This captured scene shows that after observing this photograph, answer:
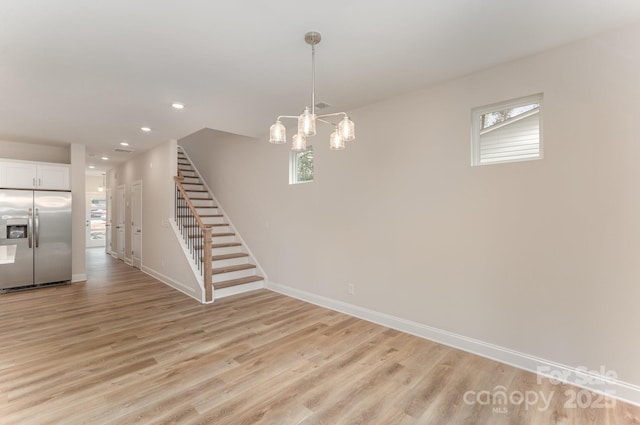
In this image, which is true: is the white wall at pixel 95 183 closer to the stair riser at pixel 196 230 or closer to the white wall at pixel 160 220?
the white wall at pixel 160 220

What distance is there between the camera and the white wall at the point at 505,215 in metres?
2.20

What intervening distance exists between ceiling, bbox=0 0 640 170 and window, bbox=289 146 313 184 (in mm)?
1005

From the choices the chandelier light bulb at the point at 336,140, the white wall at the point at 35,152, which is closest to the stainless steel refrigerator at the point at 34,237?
the white wall at the point at 35,152

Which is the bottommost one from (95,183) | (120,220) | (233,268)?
(233,268)

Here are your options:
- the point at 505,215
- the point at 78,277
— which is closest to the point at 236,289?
the point at 78,277

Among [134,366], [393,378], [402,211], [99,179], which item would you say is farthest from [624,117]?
[99,179]

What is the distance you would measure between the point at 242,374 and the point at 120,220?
7.54 meters

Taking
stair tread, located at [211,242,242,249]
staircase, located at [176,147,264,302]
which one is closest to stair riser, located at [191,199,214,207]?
staircase, located at [176,147,264,302]

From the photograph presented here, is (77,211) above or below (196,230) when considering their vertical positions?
above

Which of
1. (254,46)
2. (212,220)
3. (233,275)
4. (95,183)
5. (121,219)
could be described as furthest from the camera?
(95,183)

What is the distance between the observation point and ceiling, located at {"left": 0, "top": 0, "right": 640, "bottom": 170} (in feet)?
6.40

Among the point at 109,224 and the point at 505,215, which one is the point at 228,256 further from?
the point at 109,224

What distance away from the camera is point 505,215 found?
106 inches

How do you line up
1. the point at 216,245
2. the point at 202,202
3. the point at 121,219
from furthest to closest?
the point at 121,219 → the point at 202,202 → the point at 216,245
